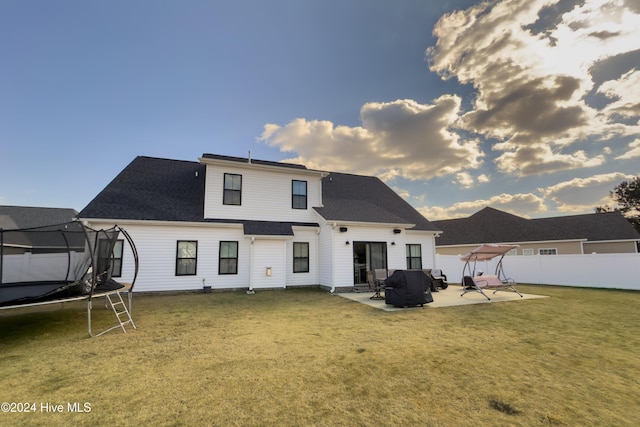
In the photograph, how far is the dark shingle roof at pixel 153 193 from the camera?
11641 mm

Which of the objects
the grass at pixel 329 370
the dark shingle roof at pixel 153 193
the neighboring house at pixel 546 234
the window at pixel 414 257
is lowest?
the grass at pixel 329 370

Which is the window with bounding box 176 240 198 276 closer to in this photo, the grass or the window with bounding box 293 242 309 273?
the grass

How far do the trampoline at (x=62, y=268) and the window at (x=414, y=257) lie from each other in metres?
13.7

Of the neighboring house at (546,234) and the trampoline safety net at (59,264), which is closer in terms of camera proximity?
the trampoline safety net at (59,264)

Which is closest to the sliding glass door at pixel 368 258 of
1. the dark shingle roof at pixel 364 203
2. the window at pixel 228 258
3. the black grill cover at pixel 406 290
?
the dark shingle roof at pixel 364 203

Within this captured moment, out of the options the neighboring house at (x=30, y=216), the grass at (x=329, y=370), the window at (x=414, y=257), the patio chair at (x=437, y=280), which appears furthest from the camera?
the neighboring house at (x=30, y=216)

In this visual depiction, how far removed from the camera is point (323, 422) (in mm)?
2648

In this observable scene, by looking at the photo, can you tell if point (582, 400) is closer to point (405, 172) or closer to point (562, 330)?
point (562, 330)

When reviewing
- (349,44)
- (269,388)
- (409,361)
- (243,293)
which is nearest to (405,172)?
(349,44)

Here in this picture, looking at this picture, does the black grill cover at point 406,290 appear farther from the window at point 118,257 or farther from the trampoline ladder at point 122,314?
the window at point 118,257

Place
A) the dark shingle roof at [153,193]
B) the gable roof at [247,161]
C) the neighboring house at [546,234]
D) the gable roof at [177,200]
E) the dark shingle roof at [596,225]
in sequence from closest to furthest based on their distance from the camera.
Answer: the dark shingle roof at [153,193]
the gable roof at [177,200]
the gable roof at [247,161]
the neighboring house at [546,234]
the dark shingle roof at [596,225]

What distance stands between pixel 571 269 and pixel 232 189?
19.1 meters

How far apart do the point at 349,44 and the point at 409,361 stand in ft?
47.2

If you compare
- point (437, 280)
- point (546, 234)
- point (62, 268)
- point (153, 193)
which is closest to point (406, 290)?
point (437, 280)
